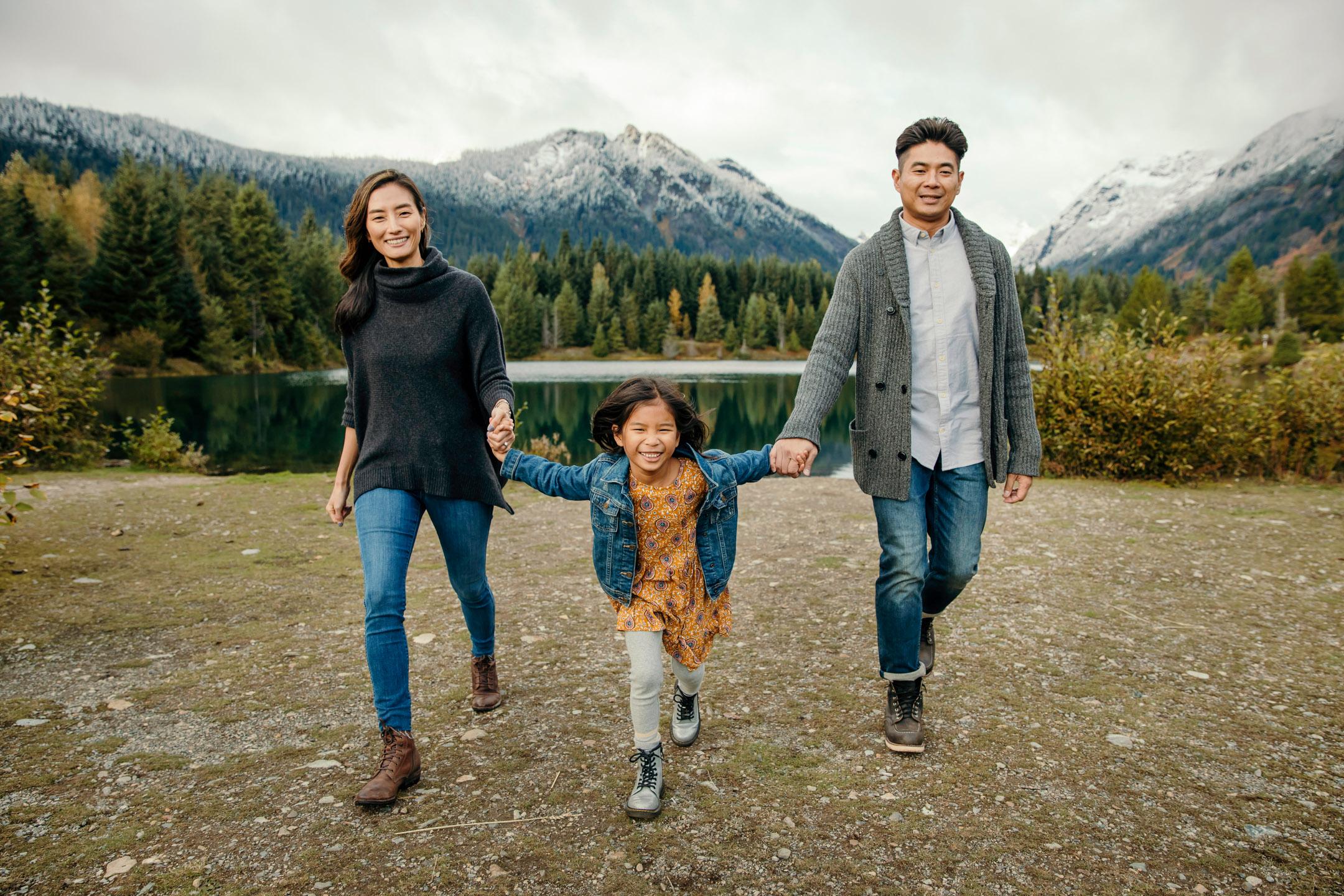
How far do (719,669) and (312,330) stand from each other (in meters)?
65.8

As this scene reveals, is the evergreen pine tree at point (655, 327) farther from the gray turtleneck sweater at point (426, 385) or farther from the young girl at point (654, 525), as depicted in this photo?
the young girl at point (654, 525)

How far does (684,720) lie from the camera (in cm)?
355

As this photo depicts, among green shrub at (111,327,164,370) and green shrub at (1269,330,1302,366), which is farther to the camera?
green shrub at (111,327,164,370)

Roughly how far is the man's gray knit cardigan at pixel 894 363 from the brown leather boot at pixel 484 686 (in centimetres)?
208

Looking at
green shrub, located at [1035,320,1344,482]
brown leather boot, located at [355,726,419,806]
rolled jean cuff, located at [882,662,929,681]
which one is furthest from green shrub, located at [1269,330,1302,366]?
brown leather boot, located at [355,726,419,806]

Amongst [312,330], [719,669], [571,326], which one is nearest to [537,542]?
[719,669]

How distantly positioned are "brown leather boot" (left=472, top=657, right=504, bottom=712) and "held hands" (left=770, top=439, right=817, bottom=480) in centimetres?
200

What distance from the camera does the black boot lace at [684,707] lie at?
11.6 ft

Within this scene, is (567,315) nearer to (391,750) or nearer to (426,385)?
(426,385)

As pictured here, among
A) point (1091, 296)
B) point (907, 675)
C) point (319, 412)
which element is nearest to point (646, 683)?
point (907, 675)

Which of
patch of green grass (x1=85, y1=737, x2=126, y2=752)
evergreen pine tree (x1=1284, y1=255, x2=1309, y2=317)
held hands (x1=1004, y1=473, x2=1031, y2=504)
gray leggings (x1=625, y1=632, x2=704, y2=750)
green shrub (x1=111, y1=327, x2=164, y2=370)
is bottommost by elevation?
patch of green grass (x1=85, y1=737, x2=126, y2=752)

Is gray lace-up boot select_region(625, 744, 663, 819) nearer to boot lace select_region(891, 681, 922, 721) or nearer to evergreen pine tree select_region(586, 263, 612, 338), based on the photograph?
boot lace select_region(891, 681, 922, 721)

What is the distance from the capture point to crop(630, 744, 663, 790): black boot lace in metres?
3.03

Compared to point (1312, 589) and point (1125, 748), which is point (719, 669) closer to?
point (1125, 748)
